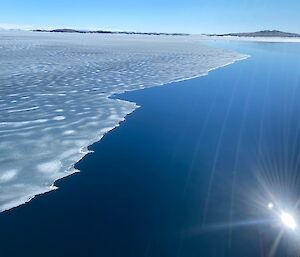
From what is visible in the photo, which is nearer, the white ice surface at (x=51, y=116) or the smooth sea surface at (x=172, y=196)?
the smooth sea surface at (x=172, y=196)

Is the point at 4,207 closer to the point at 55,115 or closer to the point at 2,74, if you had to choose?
the point at 55,115

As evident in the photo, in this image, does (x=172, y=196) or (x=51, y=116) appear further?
(x=51, y=116)

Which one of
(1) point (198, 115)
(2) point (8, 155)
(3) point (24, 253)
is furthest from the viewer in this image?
(1) point (198, 115)

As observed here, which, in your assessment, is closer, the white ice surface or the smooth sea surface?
the smooth sea surface

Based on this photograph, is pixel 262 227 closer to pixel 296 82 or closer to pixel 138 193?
pixel 138 193

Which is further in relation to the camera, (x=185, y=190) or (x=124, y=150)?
(x=124, y=150)

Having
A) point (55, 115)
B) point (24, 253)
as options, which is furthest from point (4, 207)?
point (55, 115)

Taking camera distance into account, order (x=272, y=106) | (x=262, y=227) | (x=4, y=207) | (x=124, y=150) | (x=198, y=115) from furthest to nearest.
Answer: (x=272, y=106) < (x=198, y=115) < (x=124, y=150) < (x=4, y=207) < (x=262, y=227)
